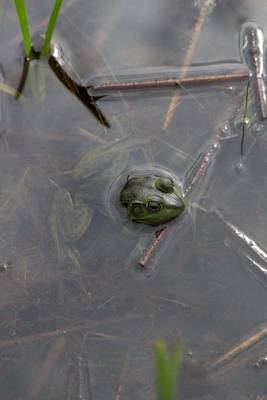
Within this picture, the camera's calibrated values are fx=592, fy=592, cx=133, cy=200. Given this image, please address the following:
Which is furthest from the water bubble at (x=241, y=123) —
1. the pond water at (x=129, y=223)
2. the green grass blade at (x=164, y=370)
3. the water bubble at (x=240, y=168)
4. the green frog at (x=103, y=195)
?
the green grass blade at (x=164, y=370)

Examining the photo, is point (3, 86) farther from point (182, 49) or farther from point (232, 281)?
point (232, 281)

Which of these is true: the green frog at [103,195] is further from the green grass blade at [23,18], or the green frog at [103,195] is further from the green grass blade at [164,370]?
the green grass blade at [164,370]

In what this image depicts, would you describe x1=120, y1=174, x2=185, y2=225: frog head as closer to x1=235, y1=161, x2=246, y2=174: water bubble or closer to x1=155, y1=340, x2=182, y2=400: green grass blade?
x1=235, y1=161, x2=246, y2=174: water bubble

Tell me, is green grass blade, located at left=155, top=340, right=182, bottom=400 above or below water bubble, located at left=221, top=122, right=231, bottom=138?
above

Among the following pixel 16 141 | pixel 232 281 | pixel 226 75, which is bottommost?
pixel 232 281

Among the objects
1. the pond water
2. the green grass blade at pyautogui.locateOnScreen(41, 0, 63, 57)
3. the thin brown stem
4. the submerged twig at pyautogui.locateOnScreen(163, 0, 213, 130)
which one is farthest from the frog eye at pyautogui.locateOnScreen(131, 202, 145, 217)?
the green grass blade at pyautogui.locateOnScreen(41, 0, 63, 57)

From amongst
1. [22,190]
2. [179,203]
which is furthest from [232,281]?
[22,190]
